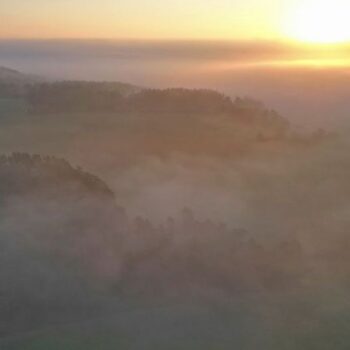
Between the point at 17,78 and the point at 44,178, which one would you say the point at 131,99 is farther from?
the point at 44,178

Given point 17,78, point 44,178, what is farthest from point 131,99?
point 44,178

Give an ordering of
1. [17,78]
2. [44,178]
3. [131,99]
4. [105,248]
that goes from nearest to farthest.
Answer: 1. [105,248]
2. [44,178]
3. [131,99]
4. [17,78]

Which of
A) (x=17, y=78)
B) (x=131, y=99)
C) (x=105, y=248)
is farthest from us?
(x=17, y=78)

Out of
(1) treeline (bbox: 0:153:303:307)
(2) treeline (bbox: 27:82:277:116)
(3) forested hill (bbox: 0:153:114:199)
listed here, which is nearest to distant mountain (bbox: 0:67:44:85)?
(2) treeline (bbox: 27:82:277:116)

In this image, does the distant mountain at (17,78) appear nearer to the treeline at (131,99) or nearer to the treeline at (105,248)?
the treeline at (131,99)

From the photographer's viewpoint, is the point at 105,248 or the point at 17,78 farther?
the point at 17,78

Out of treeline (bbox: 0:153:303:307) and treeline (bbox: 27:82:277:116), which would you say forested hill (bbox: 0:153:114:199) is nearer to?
treeline (bbox: 0:153:303:307)

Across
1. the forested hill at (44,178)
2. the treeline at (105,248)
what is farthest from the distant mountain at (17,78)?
the treeline at (105,248)

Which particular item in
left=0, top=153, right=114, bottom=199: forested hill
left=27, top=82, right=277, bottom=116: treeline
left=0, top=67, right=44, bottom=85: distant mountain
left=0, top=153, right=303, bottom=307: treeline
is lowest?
left=0, top=153, right=303, bottom=307: treeline

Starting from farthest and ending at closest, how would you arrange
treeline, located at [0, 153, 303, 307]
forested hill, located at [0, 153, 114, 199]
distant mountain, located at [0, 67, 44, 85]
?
distant mountain, located at [0, 67, 44, 85] < forested hill, located at [0, 153, 114, 199] < treeline, located at [0, 153, 303, 307]

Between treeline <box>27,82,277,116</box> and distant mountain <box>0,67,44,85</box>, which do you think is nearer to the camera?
treeline <box>27,82,277,116</box>

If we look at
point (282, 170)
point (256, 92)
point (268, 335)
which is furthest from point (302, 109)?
point (268, 335)
